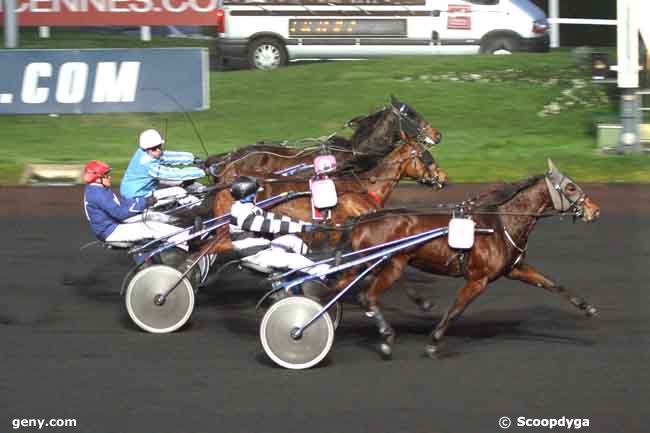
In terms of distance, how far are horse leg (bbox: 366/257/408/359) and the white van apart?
552 inches

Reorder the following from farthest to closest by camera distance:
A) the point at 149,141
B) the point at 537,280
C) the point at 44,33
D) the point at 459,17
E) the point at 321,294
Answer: the point at 44,33 < the point at 459,17 < the point at 149,141 < the point at 321,294 < the point at 537,280

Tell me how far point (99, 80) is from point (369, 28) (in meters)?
6.52

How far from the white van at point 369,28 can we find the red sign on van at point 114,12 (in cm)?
135

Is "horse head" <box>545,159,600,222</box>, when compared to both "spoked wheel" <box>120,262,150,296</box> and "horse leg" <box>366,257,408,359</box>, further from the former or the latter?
"spoked wheel" <box>120,262,150,296</box>

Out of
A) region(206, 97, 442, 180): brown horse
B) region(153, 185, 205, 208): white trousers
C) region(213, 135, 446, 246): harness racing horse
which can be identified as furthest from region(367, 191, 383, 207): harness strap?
region(153, 185, 205, 208): white trousers

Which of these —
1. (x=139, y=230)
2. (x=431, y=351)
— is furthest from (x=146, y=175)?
(x=431, y=351)

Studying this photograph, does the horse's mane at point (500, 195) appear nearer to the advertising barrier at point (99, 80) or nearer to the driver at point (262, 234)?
the driver at point (262, 234)

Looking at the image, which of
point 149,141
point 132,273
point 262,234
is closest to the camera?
point 262,234

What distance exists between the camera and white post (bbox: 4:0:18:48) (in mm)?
19050

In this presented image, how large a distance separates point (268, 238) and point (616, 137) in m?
9.10

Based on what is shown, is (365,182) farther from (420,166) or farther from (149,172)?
(149,172)

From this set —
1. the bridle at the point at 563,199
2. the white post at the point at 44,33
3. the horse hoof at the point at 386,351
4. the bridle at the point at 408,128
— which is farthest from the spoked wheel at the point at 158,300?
the white post at the point at 44,33

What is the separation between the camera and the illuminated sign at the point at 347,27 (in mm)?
21891

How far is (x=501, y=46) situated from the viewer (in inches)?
877
